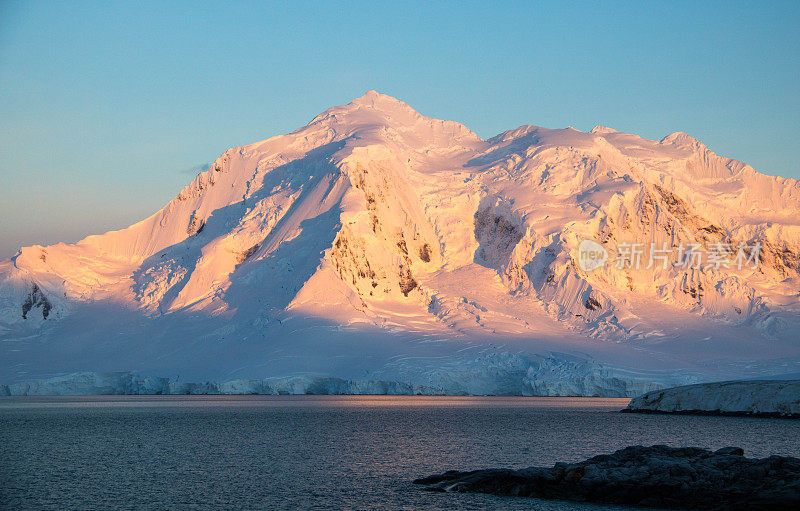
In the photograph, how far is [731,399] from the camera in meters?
70.7

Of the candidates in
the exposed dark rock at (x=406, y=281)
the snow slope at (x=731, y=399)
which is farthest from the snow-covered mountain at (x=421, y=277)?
the snow slope at (x=731, y=399)

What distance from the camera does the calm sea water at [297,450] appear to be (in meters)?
26.2

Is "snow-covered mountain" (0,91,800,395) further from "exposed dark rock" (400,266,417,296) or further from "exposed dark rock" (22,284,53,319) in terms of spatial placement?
"exposed dark rock" (22,284,53,319)

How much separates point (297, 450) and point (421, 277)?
7924cm

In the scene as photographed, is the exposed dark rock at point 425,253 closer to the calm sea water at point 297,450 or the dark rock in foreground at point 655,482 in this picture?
the calm sea water at point 297,450

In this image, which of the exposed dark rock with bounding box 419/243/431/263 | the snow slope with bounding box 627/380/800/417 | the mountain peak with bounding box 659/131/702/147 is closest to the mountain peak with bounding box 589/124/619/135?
the mountain peak with bounding box 659/131/702/147

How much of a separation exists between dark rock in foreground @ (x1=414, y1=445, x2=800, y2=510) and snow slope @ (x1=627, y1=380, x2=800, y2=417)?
42.4 metres

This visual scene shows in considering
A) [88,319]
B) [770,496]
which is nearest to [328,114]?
[88,319]

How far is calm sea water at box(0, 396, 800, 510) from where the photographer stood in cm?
2622

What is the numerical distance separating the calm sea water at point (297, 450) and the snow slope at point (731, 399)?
11.4 feet

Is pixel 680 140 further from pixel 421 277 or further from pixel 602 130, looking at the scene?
pixel 421 277

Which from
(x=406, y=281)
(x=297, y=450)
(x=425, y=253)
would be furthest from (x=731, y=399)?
(x=425, y=253)

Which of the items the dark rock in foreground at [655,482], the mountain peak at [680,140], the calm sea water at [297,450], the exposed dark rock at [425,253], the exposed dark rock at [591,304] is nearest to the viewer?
the dark rock in foreground at [655,482]

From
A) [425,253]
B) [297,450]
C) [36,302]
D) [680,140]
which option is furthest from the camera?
[680,140]
